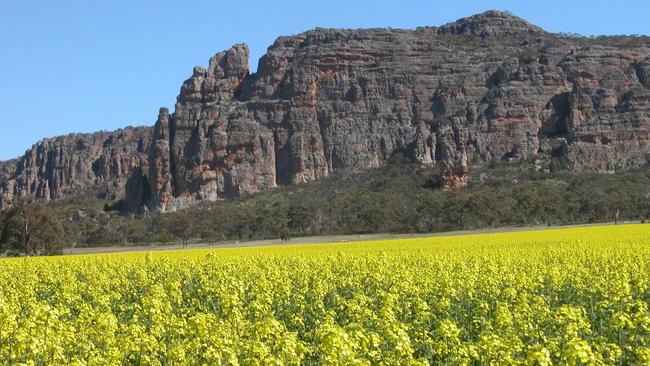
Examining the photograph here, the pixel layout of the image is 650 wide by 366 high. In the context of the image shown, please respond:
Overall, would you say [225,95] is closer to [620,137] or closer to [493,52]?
[493,52]

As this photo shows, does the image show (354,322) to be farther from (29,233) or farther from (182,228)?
(182,228)

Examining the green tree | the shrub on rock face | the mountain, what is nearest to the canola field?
the shrub on rock face

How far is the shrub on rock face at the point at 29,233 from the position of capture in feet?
268

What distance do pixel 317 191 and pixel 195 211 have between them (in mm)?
28267

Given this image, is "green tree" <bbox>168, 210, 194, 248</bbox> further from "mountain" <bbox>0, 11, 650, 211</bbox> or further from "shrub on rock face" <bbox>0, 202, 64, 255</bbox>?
"mountain" <bbox>0, 11, 650, 211</bbox>

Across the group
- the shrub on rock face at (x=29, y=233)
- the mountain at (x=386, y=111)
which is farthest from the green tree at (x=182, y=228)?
the mountain at (x=386, y=111)

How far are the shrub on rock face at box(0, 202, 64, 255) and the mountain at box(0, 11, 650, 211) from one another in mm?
92393

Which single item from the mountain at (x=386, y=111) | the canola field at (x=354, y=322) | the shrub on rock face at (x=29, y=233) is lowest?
the canola field at (x=354, y=322)

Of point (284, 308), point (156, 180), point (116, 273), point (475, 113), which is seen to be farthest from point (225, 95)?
point (284, 308)

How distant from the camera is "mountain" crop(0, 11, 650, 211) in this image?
6570 inches

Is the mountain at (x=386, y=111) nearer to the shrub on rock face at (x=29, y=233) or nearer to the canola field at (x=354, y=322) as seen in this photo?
the shrub on rock face at (x=29, y=233)

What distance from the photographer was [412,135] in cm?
18225

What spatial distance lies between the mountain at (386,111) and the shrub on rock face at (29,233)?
92393mm

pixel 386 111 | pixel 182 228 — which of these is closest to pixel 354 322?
pixel 182 228
